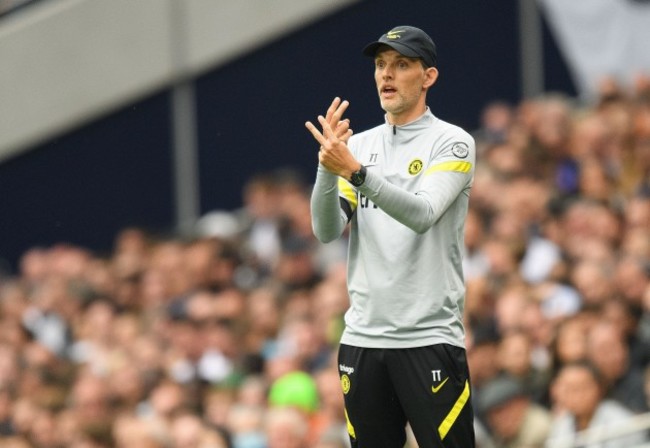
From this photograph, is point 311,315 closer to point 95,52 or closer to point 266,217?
point 266,217

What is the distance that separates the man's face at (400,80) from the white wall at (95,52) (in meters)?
8.52

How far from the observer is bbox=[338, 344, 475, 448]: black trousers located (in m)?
5.20

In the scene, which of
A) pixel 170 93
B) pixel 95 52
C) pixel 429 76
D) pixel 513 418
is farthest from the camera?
pixel 95 52

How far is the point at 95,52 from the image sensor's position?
1396cm

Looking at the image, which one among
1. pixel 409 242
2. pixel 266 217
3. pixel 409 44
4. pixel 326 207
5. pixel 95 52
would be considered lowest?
pixel 266 217

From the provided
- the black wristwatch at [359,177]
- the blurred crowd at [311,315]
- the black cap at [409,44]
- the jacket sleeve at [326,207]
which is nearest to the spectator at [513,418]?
the blurred crowd at [311,315]

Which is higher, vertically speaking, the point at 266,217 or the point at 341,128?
the point at 341,128

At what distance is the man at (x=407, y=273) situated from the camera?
5180mm

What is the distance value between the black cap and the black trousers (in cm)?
100

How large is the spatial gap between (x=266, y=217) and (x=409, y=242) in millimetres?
6450

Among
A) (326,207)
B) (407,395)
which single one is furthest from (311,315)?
(326,207)

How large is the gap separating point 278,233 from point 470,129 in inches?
99.5

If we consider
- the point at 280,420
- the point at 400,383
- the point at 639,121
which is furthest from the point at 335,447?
the point at 639,121

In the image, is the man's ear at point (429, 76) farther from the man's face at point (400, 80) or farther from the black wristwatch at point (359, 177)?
the black wristwatch at point (359, 177)
